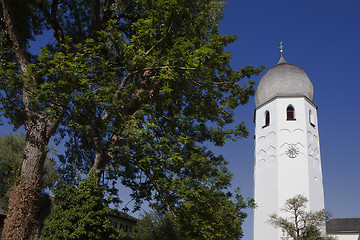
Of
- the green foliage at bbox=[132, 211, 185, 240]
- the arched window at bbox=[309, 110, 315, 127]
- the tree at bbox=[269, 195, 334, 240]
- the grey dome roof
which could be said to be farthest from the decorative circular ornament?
the green foliage at bbox=[132, 211, 185, 240]

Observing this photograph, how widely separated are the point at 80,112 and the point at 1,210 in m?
18.5

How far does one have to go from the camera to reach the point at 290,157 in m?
36.9

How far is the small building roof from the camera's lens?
56.4m

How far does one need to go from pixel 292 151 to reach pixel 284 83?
27.0ft

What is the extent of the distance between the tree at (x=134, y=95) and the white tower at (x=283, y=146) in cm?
2431

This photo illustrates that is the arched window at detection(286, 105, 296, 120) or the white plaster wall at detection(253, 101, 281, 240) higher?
the arched window at detection(286, 105, 296, 120)

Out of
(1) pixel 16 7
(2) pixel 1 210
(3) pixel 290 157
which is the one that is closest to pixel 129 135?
(1) pixel 16 7

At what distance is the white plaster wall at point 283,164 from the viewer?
35.2 metres

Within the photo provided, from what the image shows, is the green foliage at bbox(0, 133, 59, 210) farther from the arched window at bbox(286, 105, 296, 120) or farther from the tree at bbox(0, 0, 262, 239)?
the arched window at bbox(286, 105, 296, 120)

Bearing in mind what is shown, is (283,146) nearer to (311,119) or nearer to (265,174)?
(265,174)

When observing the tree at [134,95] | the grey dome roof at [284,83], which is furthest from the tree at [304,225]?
the tree at [134,95]

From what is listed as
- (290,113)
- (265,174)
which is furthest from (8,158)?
(290,113)

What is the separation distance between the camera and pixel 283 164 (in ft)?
120

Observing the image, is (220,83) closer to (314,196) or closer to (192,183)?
(192,183)
